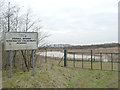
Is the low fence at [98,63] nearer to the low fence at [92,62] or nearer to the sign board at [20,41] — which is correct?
the low fence at [92,62]

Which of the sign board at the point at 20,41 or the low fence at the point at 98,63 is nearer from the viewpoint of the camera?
the sign board at the point at 20,41

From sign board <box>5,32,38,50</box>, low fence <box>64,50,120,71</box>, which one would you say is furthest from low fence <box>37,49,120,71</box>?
sign board <box>5,32,38,50</box>

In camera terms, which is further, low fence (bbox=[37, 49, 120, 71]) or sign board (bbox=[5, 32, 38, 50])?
low fence (bbox=[37, 49, 120, 71])

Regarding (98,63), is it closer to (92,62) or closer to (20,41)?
(92,62)

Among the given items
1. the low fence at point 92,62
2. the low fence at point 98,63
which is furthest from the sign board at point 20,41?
the low fence at point 98,63

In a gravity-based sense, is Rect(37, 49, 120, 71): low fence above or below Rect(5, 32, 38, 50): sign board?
below

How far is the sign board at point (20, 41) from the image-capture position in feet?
26.9

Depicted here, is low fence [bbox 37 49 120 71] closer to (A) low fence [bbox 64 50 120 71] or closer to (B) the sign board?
(A) low fence [bbox 64 50 120 71]

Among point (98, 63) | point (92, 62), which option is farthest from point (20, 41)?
point (98, 63)

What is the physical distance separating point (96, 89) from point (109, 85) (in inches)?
38.2

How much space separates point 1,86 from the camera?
7223mm

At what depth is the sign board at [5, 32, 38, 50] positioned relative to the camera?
26.9 feet

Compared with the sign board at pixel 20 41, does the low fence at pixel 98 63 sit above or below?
below

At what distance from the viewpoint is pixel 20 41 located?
330 inches
